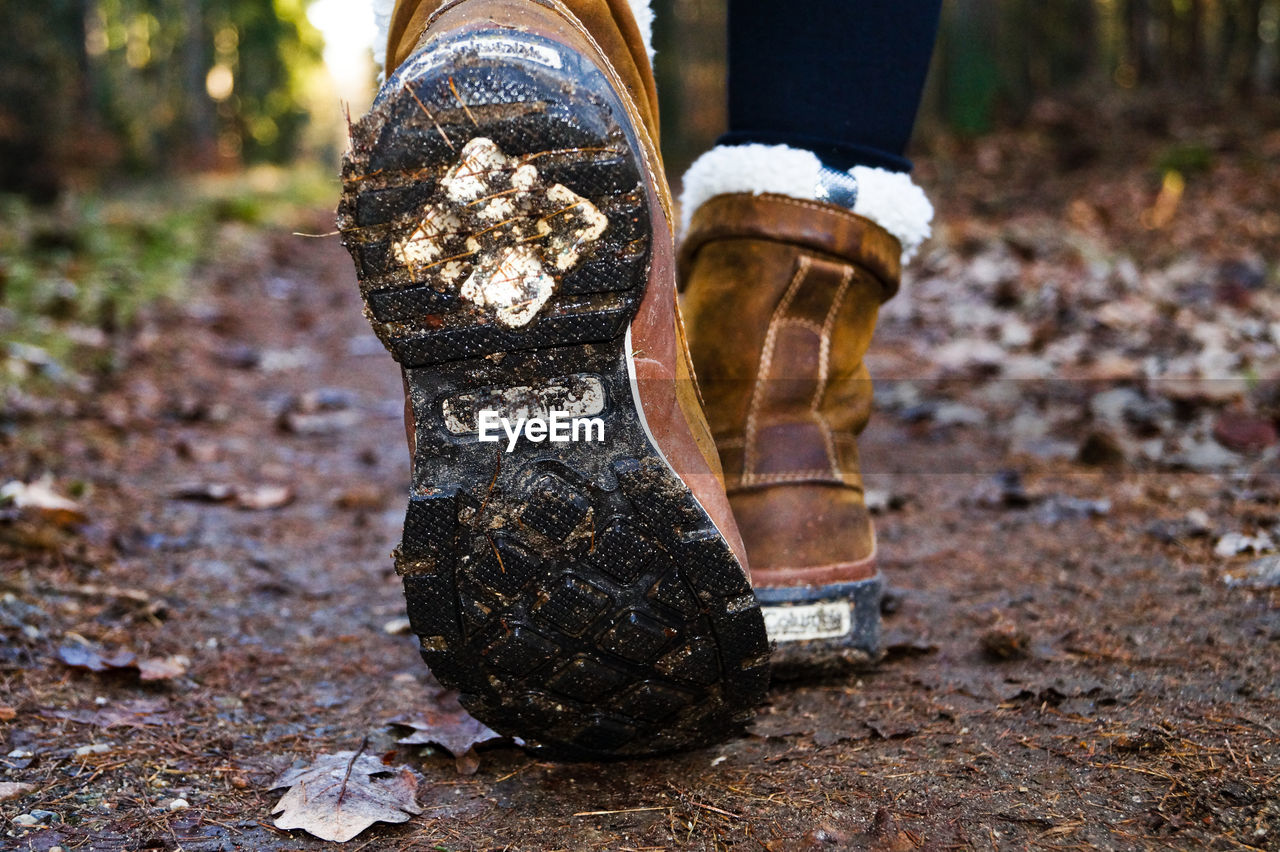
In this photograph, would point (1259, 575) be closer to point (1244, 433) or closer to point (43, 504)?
point (1244, 433)

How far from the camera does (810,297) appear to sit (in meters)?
1.42

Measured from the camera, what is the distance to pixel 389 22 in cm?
128

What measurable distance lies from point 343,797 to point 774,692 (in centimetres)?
58

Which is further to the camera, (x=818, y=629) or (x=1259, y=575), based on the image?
(x=1259, y=575)

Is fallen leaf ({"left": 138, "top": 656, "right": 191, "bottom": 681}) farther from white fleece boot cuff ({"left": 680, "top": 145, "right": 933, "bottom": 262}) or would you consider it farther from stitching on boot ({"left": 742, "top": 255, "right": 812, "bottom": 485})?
white fleece boot cuff ({"left": 680, "top": 145, "right": 933, "bottom": 262})

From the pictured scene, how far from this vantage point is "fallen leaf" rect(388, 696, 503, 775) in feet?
4.07


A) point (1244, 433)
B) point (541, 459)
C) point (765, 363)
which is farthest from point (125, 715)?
point (1244, 433)

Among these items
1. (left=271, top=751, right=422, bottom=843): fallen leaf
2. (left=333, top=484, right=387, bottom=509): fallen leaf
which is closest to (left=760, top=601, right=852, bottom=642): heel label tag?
(left=271, top=751, right=422, bottom=843): fallen leaf

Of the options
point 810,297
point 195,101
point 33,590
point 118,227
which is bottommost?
point 33,590

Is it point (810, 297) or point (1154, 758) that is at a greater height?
point (810, 297)

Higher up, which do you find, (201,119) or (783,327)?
(201,119)

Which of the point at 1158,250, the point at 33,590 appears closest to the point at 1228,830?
the point at 33,590

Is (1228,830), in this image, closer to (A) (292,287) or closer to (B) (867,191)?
(B) (867,191)

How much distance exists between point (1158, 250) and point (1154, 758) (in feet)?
14.8
